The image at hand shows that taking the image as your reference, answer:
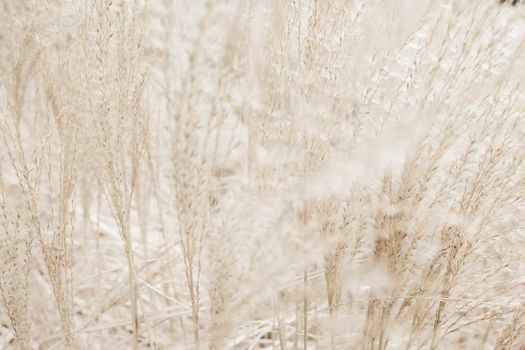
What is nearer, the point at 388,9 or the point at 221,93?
the point at 221,93

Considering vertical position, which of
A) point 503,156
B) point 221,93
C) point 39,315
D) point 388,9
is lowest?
point 39,315

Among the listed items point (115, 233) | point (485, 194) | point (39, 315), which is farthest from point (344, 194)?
point (115, 233)

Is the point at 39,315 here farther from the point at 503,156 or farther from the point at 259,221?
the point at 503,156

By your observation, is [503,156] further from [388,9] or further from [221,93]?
[221,93]

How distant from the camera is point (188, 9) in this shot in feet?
1.96

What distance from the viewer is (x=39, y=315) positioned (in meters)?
1.61

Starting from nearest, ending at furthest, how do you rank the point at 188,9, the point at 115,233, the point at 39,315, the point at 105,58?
the point at 188,9, the point at 105,58, the point at 39,315, the point at 115,233

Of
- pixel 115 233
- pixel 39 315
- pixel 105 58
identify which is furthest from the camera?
pixel 115 233

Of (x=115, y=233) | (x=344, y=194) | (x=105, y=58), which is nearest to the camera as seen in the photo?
(x=105, y=58)

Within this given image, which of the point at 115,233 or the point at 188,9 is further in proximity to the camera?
the point at 115,233

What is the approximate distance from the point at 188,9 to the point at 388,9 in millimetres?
499

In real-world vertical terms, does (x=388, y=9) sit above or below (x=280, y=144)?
above

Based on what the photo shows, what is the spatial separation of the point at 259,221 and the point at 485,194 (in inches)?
13.3

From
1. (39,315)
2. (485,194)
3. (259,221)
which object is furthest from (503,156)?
(39,315)
